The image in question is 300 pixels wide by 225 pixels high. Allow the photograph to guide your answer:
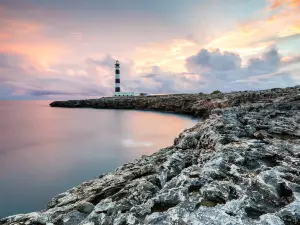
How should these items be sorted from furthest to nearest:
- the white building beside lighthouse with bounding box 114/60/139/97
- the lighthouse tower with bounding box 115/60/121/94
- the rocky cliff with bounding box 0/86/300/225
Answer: the white building beside lighthouse with bounding box 114/60/139/97, the lighthouse tower with bounding box 115/60/121/94, the rocky cliff with bounding box 0/86/300/225

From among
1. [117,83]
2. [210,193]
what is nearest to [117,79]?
[117,83]

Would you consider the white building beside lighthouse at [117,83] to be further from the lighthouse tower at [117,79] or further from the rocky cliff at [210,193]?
the rocky cliff at [210,193]

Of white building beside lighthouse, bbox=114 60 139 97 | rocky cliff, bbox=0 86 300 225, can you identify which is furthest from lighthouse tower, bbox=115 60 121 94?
rocky cliff, bbox=0 86 300 225

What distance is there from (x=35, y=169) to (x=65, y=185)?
549 centimetres

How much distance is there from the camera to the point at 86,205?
7.98 metres

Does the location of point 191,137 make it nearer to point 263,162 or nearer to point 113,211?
point 263,162

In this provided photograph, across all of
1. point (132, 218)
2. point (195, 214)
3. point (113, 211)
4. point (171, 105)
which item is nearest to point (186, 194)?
point (195, 214)

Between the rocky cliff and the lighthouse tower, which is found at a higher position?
the lighthouse tower

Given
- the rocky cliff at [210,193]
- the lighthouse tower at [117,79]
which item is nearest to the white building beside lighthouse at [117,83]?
the lighthouse tower at [117,79]

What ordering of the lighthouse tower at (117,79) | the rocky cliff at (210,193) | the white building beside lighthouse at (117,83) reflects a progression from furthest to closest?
the white building beside lighthouse at (117,83) → the lighthouse tower at (117,79) → the rocky cliff at (210,193)

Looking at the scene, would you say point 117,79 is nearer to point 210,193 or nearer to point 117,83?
point 117,83

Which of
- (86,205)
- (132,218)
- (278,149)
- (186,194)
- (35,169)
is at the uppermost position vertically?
(278,149)

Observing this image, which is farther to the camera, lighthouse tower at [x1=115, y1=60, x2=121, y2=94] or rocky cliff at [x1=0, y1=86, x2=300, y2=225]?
lighthouse tower at [x1=115, y1=60, x2=121, y2=94]

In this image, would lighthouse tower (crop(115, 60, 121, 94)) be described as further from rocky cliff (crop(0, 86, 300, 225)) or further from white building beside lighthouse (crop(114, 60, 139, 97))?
rocky cliff (crop(0, 86, 300, 225))
